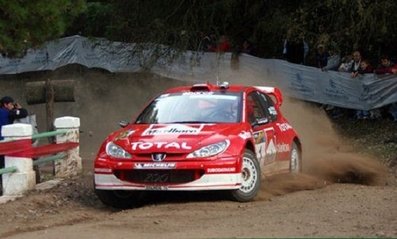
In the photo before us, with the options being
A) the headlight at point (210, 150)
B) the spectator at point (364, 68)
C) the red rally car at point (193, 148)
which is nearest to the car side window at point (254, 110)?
the red rally car at point (193, 148)

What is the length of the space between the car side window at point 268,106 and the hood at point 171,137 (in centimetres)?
141

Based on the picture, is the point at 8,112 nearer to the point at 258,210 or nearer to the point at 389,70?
the point at 258,210

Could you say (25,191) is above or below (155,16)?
below

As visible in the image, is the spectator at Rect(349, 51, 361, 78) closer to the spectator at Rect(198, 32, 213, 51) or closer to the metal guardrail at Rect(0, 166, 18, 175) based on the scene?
the spectator at Rect(198, 32, 213, 51)

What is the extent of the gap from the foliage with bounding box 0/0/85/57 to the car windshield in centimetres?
454

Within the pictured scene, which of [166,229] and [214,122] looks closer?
[166,229]

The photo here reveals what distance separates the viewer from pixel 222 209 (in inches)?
411

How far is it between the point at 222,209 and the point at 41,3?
7150 mm

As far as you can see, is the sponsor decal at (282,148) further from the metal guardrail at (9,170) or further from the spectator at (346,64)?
the spectator at (346,64)

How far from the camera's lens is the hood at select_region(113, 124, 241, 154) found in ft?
34.7

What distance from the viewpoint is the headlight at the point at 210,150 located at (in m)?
10.5

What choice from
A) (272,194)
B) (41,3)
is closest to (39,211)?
(272,194)

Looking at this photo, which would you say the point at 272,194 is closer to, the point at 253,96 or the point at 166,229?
the point at 253,96

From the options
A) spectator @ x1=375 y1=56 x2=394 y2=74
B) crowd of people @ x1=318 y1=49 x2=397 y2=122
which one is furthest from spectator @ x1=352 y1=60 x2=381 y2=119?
spectator @ x1=375 y1=56 x2=394 y2=74
